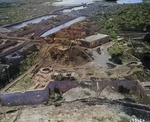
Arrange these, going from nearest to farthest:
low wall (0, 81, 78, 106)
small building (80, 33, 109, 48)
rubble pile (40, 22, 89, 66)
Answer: low wall (0, 81, 78, 106) → rubble pile (40, 22, 89, 66) → small building (80, 33, 109, 48)

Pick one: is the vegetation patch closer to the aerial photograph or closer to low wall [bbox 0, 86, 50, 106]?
the aerial photograph

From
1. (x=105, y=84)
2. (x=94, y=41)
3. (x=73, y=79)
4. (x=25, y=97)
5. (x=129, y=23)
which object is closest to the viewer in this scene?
(x=25, y=97)

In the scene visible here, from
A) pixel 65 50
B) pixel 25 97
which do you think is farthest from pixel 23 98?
pixel 65 50

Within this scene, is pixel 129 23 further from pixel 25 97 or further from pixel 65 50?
pixel 25 97

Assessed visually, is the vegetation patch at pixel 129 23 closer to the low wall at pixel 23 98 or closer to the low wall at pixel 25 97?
the low wall at pixel 25 97

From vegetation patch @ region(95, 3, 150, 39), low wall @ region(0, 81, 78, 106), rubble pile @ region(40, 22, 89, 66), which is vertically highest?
vegetation patch @ region(95, 3, 150, 39)

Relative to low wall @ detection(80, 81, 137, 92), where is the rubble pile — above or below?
above

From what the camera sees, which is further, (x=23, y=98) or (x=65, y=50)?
(x=65, y=50)

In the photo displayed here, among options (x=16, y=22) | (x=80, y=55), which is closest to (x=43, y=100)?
(x=80, y=55)

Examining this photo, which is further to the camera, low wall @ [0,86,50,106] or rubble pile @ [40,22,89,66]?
rubble pile @ [40,22,89,66]

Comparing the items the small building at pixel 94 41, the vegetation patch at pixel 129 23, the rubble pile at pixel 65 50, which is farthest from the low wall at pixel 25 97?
the vegetation patch at pixel 129 23

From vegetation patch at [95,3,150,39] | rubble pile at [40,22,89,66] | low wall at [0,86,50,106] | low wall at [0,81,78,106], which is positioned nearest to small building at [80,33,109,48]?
rubble pile at [40,22,89,66]

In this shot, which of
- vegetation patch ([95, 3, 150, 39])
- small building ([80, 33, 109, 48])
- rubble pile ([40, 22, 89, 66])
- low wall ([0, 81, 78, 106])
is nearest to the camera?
low wall ([0, 81, 78, 106])
